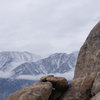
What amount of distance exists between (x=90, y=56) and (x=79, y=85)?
6.70 m

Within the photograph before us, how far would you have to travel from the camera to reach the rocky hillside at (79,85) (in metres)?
30.0

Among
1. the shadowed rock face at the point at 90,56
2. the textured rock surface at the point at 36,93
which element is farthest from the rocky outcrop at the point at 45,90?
the shadowed rock face at the point at 90,56

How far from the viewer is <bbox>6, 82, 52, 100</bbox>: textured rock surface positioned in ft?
96.6

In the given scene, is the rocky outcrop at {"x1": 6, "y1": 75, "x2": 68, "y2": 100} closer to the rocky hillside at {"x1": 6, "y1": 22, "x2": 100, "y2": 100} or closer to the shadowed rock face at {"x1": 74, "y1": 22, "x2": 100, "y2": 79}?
the rocky hillside at {"x1": 6, "y1": 22, "x2": 100, "y2": 100}

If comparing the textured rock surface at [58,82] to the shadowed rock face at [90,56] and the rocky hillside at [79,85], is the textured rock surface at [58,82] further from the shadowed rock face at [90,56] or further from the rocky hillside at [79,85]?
the shadowed rock face at [90,56]

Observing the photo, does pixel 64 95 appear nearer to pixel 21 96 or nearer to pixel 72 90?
pixel 72 90

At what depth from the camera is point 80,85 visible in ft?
106

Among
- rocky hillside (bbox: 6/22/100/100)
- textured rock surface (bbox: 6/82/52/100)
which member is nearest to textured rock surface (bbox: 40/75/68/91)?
rocky hillside (bbox: 6/22/100/100)

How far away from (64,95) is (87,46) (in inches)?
404

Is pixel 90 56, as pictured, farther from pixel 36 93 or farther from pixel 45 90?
pixel 36 93

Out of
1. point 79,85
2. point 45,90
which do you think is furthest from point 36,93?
point 79,85

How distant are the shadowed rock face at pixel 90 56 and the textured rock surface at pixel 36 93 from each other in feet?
26.8

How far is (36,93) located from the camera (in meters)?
29.8

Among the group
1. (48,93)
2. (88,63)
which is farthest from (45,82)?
(88,63)
